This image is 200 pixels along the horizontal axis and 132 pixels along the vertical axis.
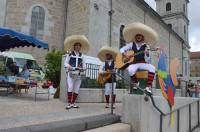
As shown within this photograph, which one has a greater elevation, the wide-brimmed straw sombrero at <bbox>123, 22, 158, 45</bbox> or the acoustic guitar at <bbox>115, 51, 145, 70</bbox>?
the wide-brimmed straw sombrero at <bbox>123, 22, 158, 45</bbox>

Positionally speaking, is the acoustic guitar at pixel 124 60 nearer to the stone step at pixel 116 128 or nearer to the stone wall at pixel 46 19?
the stone step at pixel 116 128

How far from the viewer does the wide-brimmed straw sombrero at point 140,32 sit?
612 centimetres

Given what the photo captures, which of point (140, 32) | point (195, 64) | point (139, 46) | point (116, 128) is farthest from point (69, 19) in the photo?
point (195, 64)

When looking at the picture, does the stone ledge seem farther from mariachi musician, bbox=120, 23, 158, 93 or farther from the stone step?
mariachi musician, bbox=120, 23, 158, 93

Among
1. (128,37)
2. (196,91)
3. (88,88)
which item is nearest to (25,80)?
(88,88)

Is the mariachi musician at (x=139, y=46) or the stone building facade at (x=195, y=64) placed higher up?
the stone building facade at (x=195, y=64)

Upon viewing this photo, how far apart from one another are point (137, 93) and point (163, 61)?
94 centimetres

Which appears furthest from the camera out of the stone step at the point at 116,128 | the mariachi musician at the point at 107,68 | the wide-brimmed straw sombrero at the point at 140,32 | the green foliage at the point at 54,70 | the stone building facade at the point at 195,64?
the stone building facade at the point at 195,64

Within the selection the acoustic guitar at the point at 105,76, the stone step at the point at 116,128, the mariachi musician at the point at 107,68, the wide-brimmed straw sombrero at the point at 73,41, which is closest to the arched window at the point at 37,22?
the mariachi musician at the point at 107,68

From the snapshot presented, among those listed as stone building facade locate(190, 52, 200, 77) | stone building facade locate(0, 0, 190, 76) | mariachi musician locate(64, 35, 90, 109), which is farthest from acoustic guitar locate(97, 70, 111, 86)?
stone building facade locate(190, 52, 200, 77)

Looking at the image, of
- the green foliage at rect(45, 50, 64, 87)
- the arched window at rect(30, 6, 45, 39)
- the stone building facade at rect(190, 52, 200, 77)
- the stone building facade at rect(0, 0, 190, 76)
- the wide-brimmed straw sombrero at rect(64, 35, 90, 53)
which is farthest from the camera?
the stone building facade at rect(190, 52, 200, 77)

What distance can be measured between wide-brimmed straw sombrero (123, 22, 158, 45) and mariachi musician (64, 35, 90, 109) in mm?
1343

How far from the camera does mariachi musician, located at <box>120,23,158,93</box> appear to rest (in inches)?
236

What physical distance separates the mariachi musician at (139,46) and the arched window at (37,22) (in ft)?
51.2
